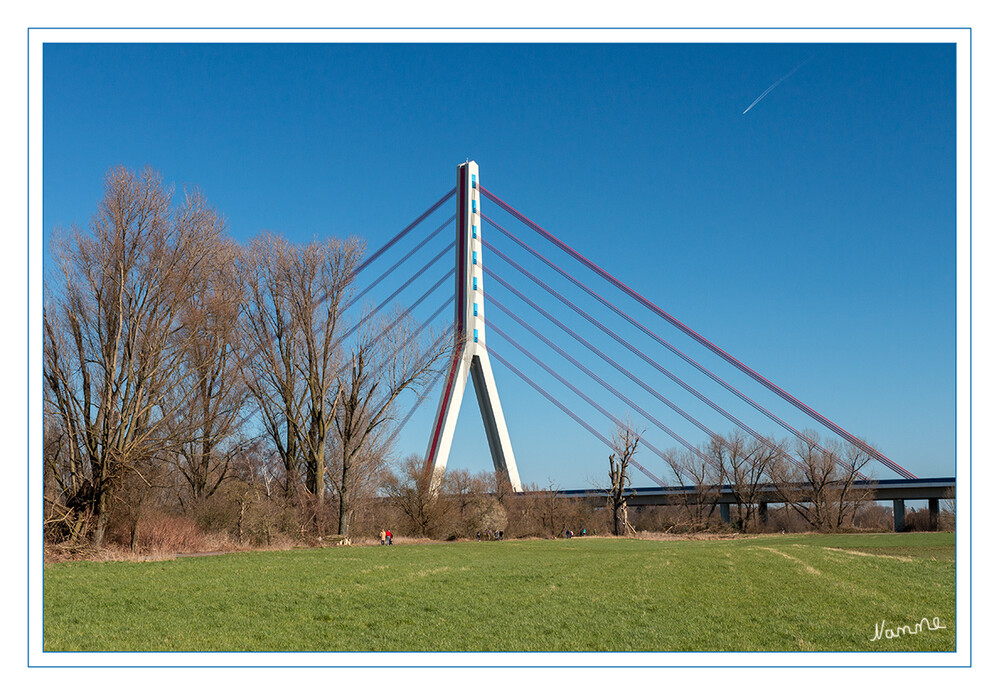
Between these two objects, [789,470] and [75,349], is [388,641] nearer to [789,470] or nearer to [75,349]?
[75,349]

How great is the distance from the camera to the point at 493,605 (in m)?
9.38

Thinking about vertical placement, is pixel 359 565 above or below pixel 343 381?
below

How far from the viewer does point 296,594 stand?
10.0 meters

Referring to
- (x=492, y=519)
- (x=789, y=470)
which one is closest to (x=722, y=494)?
(x=789, y=470)

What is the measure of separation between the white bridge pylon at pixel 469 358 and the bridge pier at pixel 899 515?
16945mm

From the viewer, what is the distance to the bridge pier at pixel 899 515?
33.9 m

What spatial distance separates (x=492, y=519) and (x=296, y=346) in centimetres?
972

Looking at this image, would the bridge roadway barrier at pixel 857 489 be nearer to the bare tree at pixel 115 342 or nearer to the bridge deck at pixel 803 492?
the bridge deck at pixel 803 492

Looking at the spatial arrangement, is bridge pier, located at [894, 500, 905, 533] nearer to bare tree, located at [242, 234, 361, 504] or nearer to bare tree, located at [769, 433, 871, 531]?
bare tree, located at [769, 433, 871, 531]

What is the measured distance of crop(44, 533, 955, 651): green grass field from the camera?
287 inches
